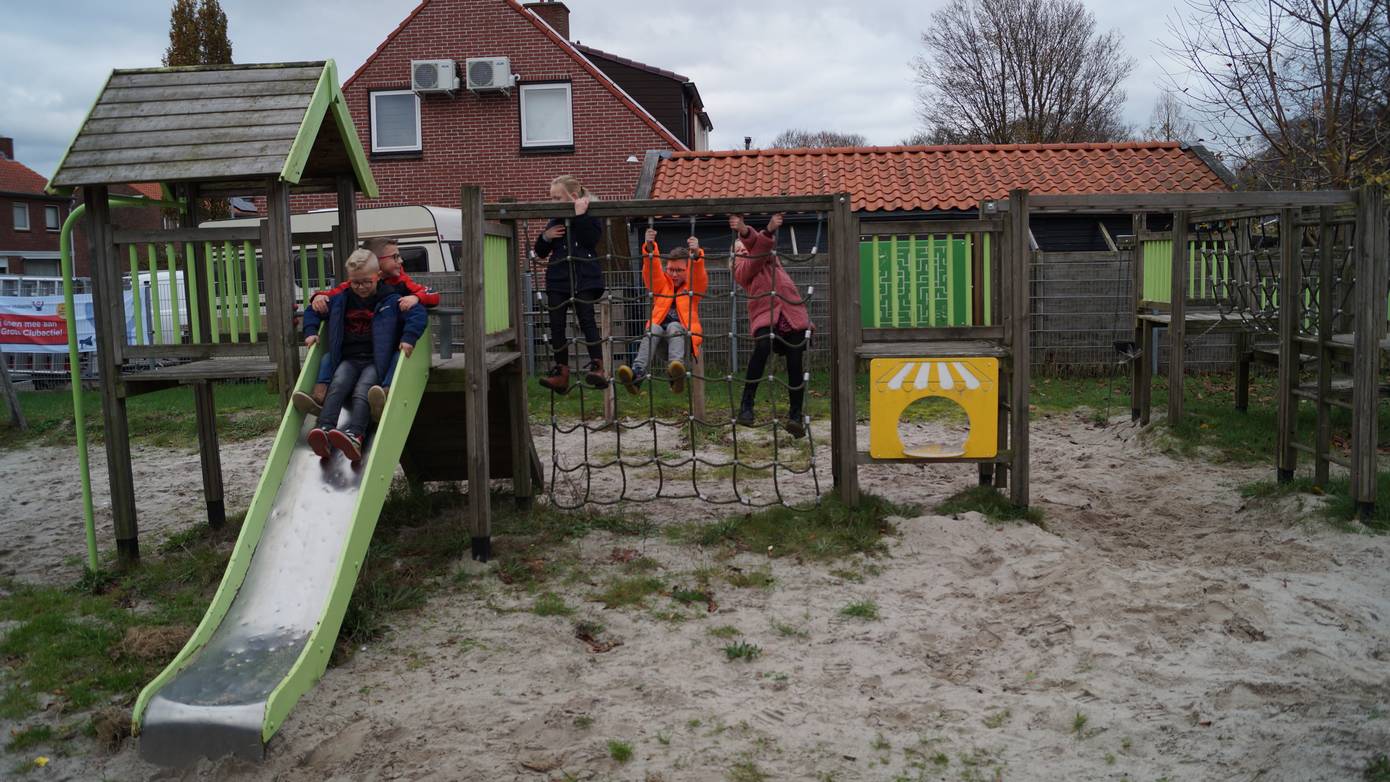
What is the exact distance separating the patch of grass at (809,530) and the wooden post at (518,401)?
1043 millimetres

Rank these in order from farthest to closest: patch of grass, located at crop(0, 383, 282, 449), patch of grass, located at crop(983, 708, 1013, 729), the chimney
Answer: the chimney, patch of grass, located at crop(0, 383, 282, 449), patch of grass, located at crop(983, 708, 1013, 729)

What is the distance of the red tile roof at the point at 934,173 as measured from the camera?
16672 mm

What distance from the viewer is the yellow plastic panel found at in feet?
→ 22.1

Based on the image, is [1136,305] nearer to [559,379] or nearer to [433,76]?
[559,379]

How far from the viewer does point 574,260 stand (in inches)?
277

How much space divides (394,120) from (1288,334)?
1923cm

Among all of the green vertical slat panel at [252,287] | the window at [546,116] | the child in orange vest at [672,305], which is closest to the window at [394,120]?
the window at [546,116]

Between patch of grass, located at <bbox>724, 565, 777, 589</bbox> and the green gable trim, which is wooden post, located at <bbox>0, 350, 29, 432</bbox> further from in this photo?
patch of grass, located at <bbox>724, 565, 777, 589</bbox>

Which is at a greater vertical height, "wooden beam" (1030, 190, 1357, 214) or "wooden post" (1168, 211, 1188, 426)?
"wooden beam" (1030, 190, 1357, 214)

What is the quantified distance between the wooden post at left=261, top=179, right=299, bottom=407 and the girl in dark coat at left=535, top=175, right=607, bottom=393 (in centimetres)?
159

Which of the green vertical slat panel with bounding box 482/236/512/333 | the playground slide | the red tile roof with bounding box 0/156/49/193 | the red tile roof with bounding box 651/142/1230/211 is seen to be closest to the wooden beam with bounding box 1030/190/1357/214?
the green vertical slat panel with bounding box 482/236/512/333

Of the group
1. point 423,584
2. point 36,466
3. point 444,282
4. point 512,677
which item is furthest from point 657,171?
point 512,677

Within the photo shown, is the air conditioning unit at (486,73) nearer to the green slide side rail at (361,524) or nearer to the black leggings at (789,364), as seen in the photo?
the black leggings at (789,364)

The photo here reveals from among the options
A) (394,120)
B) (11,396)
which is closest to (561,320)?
(11,396)
